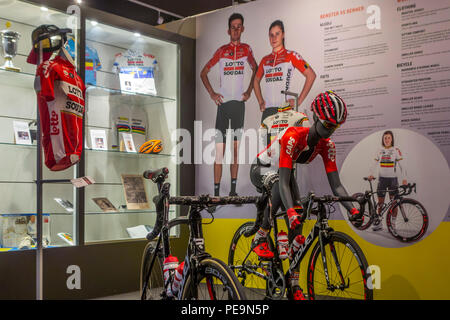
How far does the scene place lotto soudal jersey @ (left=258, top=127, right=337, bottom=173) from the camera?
4754 mm

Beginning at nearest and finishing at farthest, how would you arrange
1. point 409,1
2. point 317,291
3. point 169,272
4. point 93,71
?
1. point 169,272
2. point 409,1
3. point 317,291
4. point 93,71

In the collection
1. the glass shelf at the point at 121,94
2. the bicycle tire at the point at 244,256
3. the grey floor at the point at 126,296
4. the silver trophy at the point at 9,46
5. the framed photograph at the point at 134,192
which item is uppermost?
the silver trophy at the point at 9,46

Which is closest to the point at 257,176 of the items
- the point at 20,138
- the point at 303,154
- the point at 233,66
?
the point at 303,154

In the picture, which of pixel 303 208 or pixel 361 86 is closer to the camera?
pixel 303 208

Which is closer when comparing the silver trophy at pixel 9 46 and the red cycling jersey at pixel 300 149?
the red cycling jersey at pixel 300 149

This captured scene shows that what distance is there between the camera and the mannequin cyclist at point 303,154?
14.4ft

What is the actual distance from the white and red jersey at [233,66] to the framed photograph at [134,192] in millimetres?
1550

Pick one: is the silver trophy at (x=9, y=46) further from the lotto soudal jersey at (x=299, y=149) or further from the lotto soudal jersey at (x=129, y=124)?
the lotto soudal jersey at (x=299, y=149)

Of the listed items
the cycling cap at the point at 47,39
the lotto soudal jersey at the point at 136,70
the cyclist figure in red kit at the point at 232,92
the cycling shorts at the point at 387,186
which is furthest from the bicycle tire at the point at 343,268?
the lotto soudal jersey at the point at 136,70

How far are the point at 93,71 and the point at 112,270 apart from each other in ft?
7.62

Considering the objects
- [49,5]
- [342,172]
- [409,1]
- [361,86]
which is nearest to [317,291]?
[342,172]

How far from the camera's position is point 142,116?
6.96 meters

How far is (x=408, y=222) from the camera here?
5141mm

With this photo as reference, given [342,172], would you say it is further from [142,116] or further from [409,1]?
[142,116]
